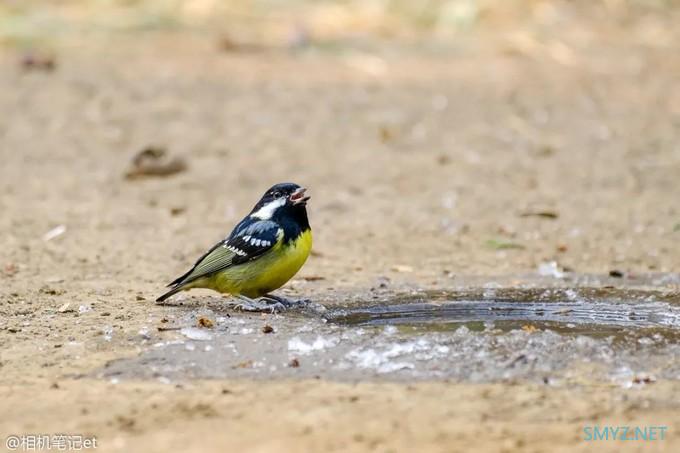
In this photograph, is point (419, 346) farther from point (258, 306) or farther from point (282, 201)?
point (282, 201)

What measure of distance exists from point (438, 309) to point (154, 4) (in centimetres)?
1082

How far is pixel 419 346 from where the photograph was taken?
5980 millimetres

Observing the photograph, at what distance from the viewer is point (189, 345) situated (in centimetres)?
614

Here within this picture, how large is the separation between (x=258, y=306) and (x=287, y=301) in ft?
0.83

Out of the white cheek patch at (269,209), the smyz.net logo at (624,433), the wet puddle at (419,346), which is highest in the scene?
the white cheek patch at (269,209)

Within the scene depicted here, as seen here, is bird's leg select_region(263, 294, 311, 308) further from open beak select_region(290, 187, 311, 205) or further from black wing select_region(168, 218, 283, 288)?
open beak select_region(290, 187, 311, 205)

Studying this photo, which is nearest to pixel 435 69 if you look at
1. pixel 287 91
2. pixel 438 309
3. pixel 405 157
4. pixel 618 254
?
pixel 287 91

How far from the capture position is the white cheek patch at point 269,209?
7.26 metres

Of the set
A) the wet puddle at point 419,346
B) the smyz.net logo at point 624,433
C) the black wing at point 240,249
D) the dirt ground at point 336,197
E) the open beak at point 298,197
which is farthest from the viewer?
the open beak at point 298,197

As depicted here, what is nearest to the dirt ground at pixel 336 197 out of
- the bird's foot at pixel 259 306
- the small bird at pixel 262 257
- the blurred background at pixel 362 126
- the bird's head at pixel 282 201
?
the blurred background at pixel 362 126

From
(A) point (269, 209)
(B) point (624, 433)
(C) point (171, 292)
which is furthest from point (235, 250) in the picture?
(B) point (624, 433)

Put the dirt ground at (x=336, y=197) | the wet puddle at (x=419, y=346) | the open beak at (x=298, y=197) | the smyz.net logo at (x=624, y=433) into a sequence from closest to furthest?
the smyz.net logo at (x=624, y=433)
the dirt ground at (x=336, y=197)
the wet puddle at (x=419, y=346)
the open beak at (x=298, y=197)

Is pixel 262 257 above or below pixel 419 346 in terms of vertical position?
above

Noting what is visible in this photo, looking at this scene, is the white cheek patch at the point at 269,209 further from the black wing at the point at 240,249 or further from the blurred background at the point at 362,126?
the blurred background at the point at 362,126
